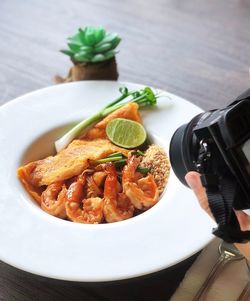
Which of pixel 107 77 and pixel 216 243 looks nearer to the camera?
pixel 216 243

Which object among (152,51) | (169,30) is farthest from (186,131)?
(169,30)

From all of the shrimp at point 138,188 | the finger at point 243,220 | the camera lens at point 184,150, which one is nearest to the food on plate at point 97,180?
the shrimp at point 138,188

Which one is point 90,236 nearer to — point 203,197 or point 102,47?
point 203,197

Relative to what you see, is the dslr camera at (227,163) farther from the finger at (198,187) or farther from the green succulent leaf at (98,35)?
the green succulent leaf at (98,35)

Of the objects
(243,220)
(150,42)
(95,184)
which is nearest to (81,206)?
(95,184)

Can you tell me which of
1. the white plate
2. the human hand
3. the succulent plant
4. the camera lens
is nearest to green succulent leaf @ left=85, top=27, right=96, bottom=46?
the succulent plant

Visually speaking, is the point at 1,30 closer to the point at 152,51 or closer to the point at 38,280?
the point at 152,51

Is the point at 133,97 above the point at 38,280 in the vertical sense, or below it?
above

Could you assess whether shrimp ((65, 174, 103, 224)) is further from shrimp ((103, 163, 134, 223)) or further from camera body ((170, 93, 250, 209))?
camera body ((170, 93, 250, 209))
